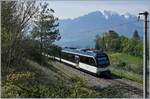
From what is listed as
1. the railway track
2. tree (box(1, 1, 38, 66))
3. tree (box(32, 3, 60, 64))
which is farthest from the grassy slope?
tree (box(1, 1, 38, 66))

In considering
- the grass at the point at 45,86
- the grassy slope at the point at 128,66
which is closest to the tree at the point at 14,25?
the grass at the point at 45,86

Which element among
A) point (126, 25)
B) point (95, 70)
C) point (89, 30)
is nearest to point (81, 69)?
point (95, 70)

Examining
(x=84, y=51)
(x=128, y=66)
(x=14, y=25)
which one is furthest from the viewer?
(x=84, y=51)

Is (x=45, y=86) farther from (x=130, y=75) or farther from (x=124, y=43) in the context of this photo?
(x=124, y=43)

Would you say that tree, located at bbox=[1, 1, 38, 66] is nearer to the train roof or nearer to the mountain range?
the mountain range

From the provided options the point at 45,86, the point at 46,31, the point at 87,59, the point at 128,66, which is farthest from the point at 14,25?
the point at 128,66

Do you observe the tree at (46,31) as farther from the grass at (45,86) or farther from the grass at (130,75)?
the grass at (130,75)
